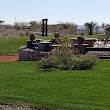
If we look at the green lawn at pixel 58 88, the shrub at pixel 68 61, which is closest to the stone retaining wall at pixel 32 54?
the shrub at pixel 68 61

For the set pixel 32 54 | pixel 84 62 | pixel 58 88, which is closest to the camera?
pixel 58 88

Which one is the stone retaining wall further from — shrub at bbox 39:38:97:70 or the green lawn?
the green lawn

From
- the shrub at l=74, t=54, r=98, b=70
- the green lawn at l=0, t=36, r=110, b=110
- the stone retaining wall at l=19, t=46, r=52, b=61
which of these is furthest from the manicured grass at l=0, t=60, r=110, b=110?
the stone retaining wall at l=19, t=46, r=52, b=61

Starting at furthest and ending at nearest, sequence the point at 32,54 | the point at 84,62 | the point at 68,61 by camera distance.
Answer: the point at 32,54
the point at 68,61
the point at 84,62

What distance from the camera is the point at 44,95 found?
1088cm

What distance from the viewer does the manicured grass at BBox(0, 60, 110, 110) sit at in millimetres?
9984

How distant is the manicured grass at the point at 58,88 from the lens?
393 inches

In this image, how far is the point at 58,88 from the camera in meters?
11.8

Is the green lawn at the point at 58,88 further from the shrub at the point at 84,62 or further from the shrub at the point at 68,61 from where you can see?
the shrub at the point at 68,61

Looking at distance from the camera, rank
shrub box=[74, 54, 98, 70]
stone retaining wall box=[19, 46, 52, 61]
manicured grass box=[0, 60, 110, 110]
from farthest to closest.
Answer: stone retaining wall box=[19, 46, 52, 61]
shrub box=[74, 54, 98, 70]
manicured grass box=[0, 60, 110, 110]

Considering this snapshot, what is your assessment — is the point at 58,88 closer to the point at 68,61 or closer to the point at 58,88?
the point at 58,88

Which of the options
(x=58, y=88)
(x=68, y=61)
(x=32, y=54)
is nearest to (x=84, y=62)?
(x=68, y=61)

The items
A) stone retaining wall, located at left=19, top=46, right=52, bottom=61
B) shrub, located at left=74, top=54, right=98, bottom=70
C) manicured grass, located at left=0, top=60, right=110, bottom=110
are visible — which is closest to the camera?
manicured grass, located at left=0, top=60, right=110, bottom=110

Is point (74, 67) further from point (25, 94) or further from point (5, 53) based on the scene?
point (5, 53)
